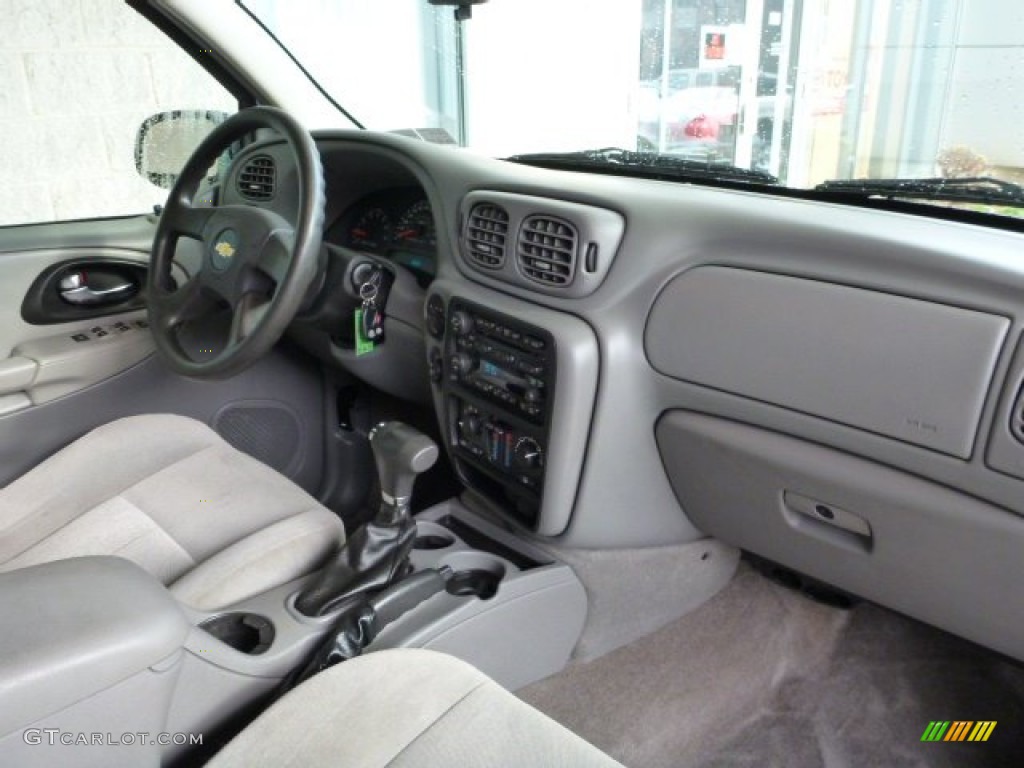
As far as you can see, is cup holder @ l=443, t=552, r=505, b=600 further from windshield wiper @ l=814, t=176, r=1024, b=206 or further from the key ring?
windshield wiper @ l=814, t=176, r=1024, b=206

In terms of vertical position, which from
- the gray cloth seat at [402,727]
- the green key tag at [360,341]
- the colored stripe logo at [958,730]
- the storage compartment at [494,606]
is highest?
the green key tag at [360,341]

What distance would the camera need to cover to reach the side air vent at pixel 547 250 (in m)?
1.56

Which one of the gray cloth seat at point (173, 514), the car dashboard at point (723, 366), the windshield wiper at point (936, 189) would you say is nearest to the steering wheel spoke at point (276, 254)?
the car dashboard at point (723, 366)

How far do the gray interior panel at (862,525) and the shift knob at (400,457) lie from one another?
420mm

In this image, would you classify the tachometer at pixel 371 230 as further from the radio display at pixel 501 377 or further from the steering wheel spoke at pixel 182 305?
the radio display at pixel 501 377

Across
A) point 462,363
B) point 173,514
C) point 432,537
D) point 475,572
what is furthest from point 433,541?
point 173,514

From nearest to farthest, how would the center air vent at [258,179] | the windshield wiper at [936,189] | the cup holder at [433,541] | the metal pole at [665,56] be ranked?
the windshield wiper at [936,189], the cup holder at [433,541], the center air vent at [258,179], the metal pole at [665,56]

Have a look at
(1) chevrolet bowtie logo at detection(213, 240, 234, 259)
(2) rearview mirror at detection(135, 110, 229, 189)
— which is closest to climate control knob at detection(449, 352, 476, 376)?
(1) chevrolet bowtie logo at detection(213, 240, 234, 259)

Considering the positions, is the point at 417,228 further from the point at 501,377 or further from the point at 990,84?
the point at 990,84

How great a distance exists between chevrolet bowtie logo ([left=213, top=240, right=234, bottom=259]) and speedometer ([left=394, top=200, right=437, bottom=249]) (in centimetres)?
48

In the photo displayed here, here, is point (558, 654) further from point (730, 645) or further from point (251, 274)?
point (251, 274)

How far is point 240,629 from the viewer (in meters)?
1.44

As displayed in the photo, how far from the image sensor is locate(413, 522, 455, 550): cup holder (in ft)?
6.01

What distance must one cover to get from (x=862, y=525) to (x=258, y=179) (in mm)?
1483
